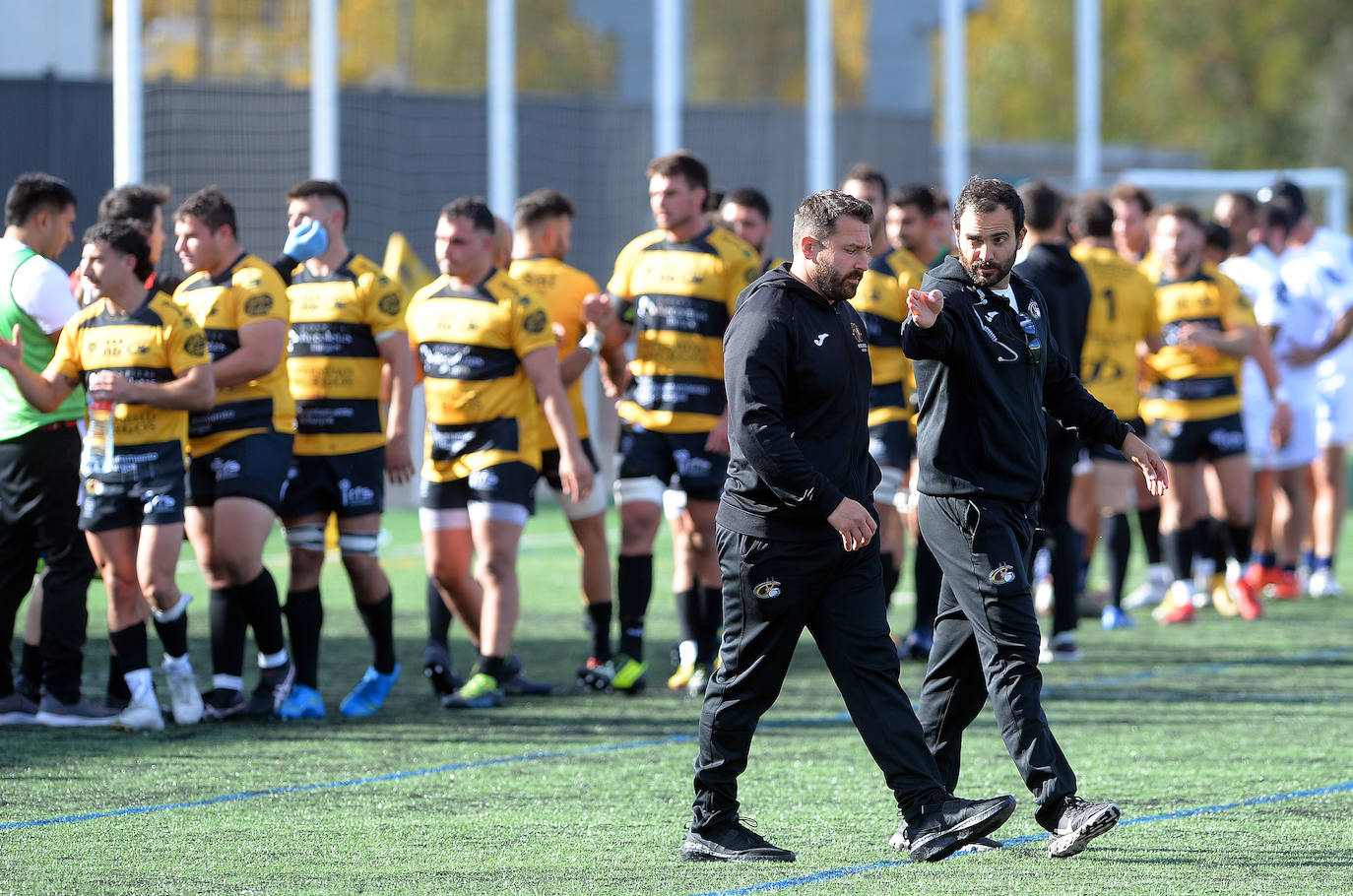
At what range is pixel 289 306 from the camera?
7477 mm

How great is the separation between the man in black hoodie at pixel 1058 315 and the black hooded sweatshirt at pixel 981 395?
2.92m

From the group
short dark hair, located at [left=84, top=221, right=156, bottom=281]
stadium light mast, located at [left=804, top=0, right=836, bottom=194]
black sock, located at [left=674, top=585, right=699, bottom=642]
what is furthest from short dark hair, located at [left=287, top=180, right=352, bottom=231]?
stadium light mast, located at [left=804, top=0, right=836, bottom=194]

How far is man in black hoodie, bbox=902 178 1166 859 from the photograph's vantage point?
5.10m

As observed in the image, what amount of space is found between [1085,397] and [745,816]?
169 cm

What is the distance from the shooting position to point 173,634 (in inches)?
291

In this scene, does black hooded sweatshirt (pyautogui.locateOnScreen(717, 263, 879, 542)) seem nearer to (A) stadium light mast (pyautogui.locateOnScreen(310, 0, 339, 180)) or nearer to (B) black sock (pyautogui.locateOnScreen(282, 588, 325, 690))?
(B) black sock (pyautogui.locateOnScreen(282, 588, 325, 690))

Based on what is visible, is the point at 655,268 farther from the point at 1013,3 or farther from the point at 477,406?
the point at 1013,3

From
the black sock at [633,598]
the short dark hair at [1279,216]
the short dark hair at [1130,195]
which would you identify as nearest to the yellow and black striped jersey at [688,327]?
the black sock at [633,598]

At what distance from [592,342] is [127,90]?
5121mm

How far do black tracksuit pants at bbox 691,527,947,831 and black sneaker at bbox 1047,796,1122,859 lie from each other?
1.12ft

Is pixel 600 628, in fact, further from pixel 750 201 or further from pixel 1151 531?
pixel 1151 531

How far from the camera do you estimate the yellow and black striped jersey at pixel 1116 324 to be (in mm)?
9656

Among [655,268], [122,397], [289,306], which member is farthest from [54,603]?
[655,268]

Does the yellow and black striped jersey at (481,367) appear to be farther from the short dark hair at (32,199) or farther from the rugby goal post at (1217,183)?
the rugby goal post at (1217,183)
